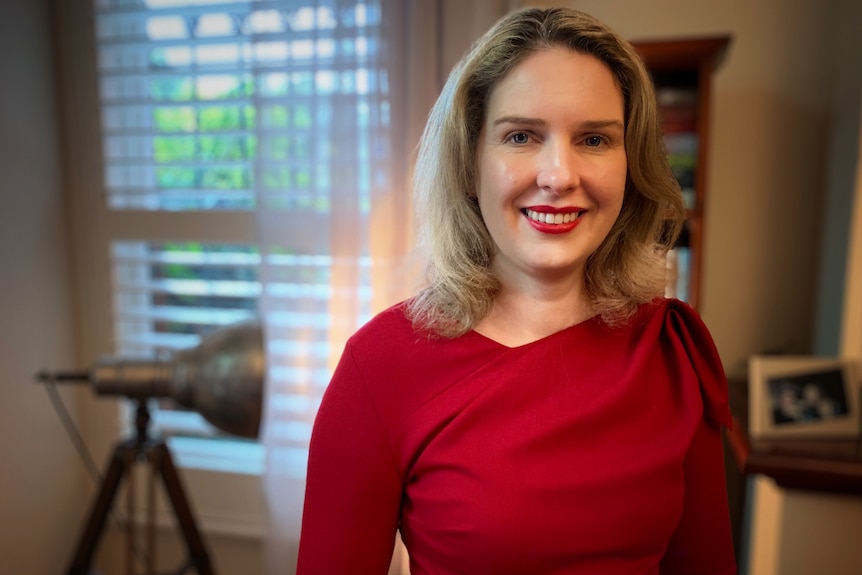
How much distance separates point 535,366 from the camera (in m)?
0.64

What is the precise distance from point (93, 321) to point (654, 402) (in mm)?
1544

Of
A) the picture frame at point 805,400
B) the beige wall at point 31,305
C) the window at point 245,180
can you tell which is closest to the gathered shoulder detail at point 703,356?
the picture frame at point 805,400

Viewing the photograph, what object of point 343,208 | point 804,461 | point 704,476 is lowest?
point 804,461

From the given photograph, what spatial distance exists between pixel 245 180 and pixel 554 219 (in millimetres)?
1104

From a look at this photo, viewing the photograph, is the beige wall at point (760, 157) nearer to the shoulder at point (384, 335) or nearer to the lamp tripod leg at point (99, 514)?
the shoulder at point (384, 335)

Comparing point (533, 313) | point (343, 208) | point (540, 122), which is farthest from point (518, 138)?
point (343, 208)

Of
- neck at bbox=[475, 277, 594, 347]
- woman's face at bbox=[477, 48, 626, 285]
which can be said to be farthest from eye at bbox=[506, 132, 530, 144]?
neck at bbox=[475, 277, 594, 347]

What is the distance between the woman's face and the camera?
0.57 meters

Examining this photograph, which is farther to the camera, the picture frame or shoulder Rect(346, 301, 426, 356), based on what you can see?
the picture frame

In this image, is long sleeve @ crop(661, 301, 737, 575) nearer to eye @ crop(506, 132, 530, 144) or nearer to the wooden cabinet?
eye @ crop(506, 132, 530, 144)

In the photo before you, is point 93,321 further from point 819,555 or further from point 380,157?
point 819,555

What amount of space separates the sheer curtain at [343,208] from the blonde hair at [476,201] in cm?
48

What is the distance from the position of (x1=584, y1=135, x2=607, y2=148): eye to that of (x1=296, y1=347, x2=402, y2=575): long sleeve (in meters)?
0.34

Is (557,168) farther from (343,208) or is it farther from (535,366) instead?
(343,208)
